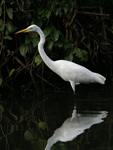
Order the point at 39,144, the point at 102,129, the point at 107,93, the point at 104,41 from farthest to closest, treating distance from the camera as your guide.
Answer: the point at 104,41 < the point at 107,93 < the point at 102,129 < the point at 39,144

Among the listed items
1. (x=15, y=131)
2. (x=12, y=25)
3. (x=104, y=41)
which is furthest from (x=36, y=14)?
(x=15, y=131)

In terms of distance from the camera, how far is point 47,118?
3979 mm

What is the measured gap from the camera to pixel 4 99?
5.52 m

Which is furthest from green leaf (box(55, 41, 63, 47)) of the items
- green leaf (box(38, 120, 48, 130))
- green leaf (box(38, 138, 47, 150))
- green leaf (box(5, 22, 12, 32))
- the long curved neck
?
green leaf (box(38, 138, 47, 150))

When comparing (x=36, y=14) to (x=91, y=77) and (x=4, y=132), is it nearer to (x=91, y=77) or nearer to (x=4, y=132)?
(x=91, y=77)

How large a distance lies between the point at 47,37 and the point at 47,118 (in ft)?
7.84

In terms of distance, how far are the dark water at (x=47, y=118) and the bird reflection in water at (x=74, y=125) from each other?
0.19 feet

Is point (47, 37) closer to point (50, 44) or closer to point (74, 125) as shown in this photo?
point (50, 44)

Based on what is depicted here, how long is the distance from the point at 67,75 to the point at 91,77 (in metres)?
0.45

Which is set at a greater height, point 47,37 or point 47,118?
point 47,37

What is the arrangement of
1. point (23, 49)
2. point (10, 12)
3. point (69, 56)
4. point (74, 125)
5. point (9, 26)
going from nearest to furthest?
point (74, 125) → point (10, 12) → point (9, 26) → point (23, 49) → point (69, 56)

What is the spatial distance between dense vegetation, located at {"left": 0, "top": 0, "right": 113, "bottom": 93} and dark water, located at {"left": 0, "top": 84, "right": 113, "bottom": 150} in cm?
57

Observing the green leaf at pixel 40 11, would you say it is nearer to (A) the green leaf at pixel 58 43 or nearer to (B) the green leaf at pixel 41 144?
(A) the green leaf at pixel 58 43

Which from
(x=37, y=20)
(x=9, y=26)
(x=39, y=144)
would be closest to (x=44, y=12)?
(x=37, y=20)
